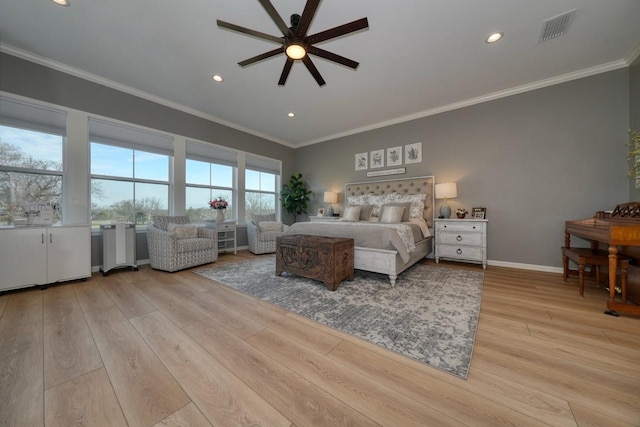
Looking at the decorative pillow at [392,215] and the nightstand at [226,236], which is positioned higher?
the decorative pillow at [392,215]

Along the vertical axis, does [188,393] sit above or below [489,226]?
below

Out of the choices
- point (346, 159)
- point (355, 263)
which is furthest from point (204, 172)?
point (355, 263)

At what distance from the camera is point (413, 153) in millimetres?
4352

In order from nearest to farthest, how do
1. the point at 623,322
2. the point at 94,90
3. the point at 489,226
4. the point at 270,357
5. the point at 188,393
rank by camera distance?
1. the point at 188,393
2. the point at 270,357
3. the point at 623,322
4. the point at 94,90
5. the point at 489,226

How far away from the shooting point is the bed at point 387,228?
105 inches

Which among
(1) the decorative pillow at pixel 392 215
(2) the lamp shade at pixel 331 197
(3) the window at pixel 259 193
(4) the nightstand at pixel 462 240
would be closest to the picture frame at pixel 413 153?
(1) the decorative pillow at pixel 392 215

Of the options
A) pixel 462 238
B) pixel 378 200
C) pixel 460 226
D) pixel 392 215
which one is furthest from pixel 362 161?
pixel 462 238

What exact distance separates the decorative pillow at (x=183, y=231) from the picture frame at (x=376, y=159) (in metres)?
3.84

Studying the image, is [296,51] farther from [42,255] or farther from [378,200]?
[42,255]

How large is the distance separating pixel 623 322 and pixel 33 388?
403 centimetres

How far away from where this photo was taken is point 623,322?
174cm

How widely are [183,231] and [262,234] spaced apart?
59.6 inches

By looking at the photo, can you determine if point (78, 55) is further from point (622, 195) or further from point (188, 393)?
point (622, 195)

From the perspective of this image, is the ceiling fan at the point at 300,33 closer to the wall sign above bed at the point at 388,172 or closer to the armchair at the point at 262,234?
the wall sign above bed at the point at 388,172
